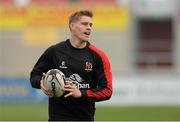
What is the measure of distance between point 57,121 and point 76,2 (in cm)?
2297

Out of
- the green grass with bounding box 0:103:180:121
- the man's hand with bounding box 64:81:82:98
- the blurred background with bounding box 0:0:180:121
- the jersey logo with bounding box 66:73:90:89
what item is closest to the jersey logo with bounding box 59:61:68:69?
the jersey logo with bounding box 66:73:90:89

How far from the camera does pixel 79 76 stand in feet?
29.4

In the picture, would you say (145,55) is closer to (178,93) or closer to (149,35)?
(149,35)

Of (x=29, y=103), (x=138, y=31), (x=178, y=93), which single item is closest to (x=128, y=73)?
(x=178, y=93)

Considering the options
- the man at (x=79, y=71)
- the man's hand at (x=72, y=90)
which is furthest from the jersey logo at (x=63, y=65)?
the man's hand at (x=72, y=90)

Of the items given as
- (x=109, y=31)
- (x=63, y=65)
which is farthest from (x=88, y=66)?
(x=109, y=31)

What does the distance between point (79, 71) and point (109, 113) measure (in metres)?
12.5

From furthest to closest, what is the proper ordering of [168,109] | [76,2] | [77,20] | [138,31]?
1. [138,31]
2. [76,2]
3. [168,109]
4. [77,20]

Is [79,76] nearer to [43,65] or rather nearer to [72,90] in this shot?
[72,90]

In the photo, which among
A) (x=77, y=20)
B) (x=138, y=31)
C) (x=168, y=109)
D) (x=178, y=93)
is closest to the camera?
(x=77, y=20)

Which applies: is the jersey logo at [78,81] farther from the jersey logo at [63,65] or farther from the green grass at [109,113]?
the green grass at [109,113]

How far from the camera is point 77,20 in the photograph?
29.1 ft

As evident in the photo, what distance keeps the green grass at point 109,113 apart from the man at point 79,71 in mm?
9602

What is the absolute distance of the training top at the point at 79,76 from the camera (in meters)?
8.93
